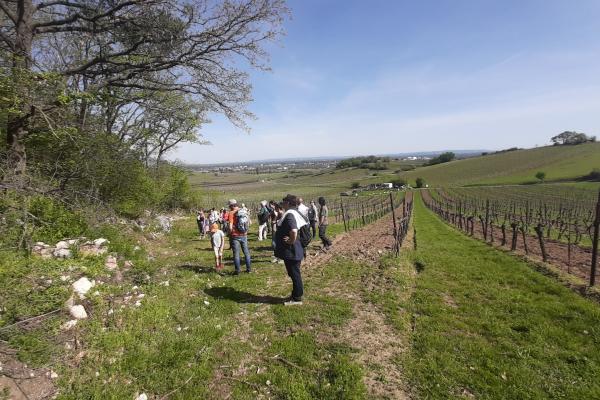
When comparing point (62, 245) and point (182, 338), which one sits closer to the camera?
point (182, 338)

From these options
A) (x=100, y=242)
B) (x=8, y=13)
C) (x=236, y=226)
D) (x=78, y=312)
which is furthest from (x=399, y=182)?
(x=78, y=312)

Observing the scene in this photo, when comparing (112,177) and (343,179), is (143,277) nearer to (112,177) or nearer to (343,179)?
(112,177)

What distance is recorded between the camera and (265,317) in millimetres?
5910

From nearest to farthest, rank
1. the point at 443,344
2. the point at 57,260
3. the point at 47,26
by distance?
the point at 443,344 < the point at 57,260 < the point at 47,26

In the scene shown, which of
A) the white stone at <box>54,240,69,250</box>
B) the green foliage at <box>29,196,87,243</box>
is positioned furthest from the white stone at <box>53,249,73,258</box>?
the green foliage at <box>29,196,87,243</box>

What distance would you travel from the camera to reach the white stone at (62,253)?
22.0 ft

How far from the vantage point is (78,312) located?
15.9 ft

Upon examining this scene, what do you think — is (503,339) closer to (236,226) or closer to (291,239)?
(291,239)

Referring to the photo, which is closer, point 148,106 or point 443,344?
point 443,344

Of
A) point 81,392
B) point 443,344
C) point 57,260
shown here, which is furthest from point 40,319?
point 443,344

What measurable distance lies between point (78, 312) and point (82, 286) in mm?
799

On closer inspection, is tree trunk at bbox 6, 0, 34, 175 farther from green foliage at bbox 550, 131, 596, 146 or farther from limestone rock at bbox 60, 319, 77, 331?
green foliage at bbox 550, 131, 596, 146

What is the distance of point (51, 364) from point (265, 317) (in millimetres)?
3225

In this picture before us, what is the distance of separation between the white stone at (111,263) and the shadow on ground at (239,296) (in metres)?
2.14
